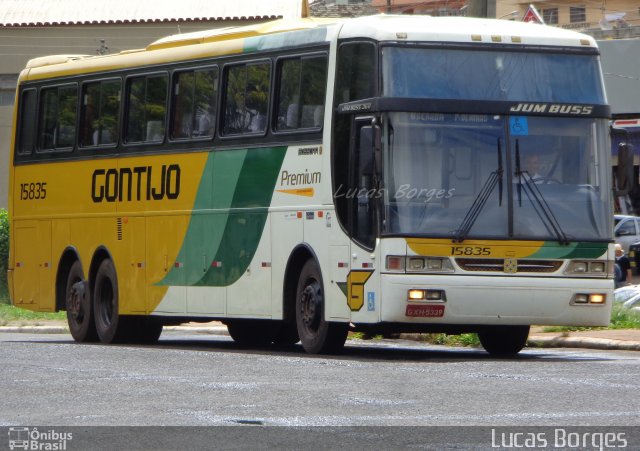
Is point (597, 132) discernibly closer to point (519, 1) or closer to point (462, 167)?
point (462, 167)

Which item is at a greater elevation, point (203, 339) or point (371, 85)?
point (371, 85)

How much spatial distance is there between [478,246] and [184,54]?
18.4ft

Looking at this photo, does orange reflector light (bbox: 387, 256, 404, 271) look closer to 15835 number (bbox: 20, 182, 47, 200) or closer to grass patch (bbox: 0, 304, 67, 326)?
15835 number (bbox: 20, 182, 47, 200)

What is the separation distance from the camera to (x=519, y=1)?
67.0 m

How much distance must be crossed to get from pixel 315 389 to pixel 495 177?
4477 mm

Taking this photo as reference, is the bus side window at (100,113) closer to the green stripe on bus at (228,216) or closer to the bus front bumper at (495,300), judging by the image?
the green stripe on bus at (228,216)

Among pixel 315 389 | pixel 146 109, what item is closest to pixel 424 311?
pixel 315 389

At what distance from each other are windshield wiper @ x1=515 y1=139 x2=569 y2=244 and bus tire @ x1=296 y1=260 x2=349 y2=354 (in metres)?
2.30

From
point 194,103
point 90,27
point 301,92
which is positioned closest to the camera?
point 301,92

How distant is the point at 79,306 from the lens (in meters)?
22.5

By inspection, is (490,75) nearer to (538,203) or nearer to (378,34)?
(378,34)

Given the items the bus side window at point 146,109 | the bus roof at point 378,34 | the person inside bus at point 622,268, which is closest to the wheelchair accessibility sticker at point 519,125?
the bus roof at point 378,34

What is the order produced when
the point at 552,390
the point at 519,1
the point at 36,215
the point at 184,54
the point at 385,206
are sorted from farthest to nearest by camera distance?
the point at 519,1 < the point at 36,215 < the point at 184,54 < the point at 385,206 < the point at 552,390

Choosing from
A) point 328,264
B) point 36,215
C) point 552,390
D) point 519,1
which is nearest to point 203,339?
point 36,215
